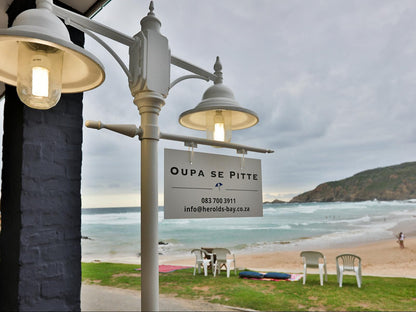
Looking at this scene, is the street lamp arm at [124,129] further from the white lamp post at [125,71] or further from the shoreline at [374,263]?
the shoreline at [374,263]

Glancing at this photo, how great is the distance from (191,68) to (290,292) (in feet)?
16.9

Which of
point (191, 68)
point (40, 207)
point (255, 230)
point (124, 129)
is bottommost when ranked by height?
point (255, 230)

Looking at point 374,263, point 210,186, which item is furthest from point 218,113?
point 374,263

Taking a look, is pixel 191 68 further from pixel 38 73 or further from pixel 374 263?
pixel 374 263

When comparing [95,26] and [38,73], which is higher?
[95,26]

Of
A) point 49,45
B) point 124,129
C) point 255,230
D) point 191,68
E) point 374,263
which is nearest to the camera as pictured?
point 49,45

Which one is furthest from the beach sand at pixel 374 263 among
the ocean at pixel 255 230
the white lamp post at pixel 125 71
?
the white lamp post at pixel 125 71

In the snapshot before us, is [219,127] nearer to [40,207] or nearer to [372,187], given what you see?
[40,207]

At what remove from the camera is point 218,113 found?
3.87 ft

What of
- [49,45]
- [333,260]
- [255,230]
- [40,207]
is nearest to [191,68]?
[49,45]

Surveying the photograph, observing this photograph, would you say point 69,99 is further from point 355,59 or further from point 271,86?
point 271,86

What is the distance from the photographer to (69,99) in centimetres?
127

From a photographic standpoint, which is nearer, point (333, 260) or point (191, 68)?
point (191, 68)

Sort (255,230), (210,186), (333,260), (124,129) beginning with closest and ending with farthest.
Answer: (124,129) → (210,186) → (333,260) → (255,230)
